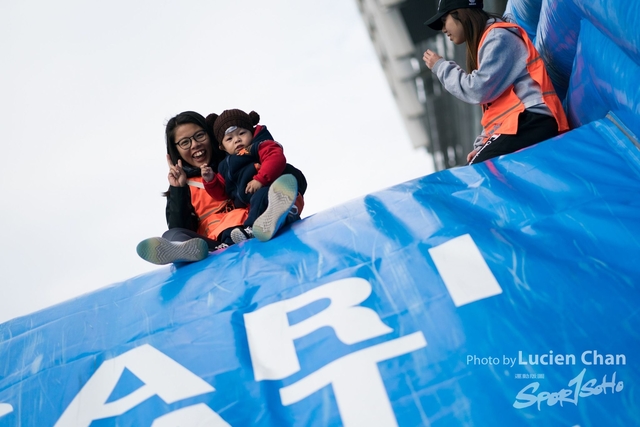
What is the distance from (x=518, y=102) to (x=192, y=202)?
1.41 metres

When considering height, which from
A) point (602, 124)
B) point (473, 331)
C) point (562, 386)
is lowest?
point (562, 386)

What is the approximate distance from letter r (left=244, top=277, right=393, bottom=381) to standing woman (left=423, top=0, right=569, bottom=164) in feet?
2.77

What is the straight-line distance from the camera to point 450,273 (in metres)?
1.57

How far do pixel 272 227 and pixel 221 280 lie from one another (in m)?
0.26

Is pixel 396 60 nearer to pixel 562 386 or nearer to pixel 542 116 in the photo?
pixel 542 116

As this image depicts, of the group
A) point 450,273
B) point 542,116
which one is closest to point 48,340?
point 450,273

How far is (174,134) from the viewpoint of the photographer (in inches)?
107

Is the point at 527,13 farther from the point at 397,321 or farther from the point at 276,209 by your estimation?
the point at 397,321

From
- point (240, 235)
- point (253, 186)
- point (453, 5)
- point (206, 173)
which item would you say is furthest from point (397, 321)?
point (453, 5)

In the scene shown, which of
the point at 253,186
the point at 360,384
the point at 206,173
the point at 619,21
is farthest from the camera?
the point at 206,173

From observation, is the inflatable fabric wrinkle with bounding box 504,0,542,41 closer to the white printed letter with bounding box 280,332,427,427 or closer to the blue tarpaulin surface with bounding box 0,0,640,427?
the blue tarpaulin surface with bounding box 0,0,640,427

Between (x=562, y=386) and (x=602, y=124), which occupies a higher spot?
(x=602, y=124)

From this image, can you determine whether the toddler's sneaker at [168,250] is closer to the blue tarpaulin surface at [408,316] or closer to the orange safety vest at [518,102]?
the blue tarpaulin surface at [408,316]

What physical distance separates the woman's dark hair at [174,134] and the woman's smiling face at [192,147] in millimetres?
21
